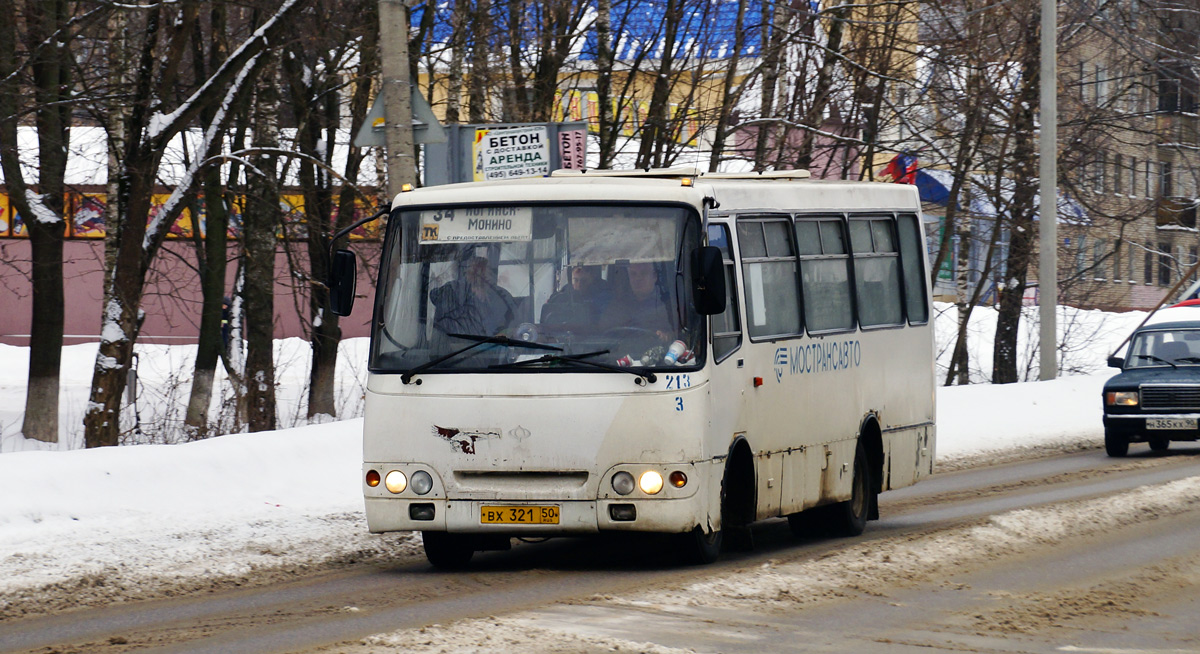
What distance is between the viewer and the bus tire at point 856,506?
41.5 feet

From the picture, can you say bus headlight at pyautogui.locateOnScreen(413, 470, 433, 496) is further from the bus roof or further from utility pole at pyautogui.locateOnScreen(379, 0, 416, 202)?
utility pole at pyautogui.locateOnScreen(379, 0, 416, 202)

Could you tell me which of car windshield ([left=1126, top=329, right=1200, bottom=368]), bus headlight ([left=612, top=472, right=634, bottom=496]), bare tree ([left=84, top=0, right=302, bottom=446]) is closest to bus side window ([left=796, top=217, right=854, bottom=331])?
bus headlight ([left=612, top=472, right=634, bottom=496])

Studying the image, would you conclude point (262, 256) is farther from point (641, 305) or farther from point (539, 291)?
point (641, 305)

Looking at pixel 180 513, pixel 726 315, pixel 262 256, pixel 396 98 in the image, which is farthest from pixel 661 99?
pixel 726 315

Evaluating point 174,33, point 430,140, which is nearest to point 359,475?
point 430,140

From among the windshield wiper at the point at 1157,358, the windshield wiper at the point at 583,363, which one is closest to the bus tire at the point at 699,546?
the windshield wiper at the point at 583,363

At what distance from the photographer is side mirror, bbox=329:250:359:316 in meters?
10.4

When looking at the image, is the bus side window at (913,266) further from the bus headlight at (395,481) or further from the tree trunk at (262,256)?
the tree trunk at (262,256)

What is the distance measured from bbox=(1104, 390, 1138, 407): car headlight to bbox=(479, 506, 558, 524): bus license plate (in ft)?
43.0

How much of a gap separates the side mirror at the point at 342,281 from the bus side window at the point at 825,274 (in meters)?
3.29

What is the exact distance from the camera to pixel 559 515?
9.93 m

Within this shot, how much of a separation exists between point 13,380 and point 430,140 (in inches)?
941

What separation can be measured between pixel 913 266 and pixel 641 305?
15.5 ft

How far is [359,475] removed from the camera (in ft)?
46.6
